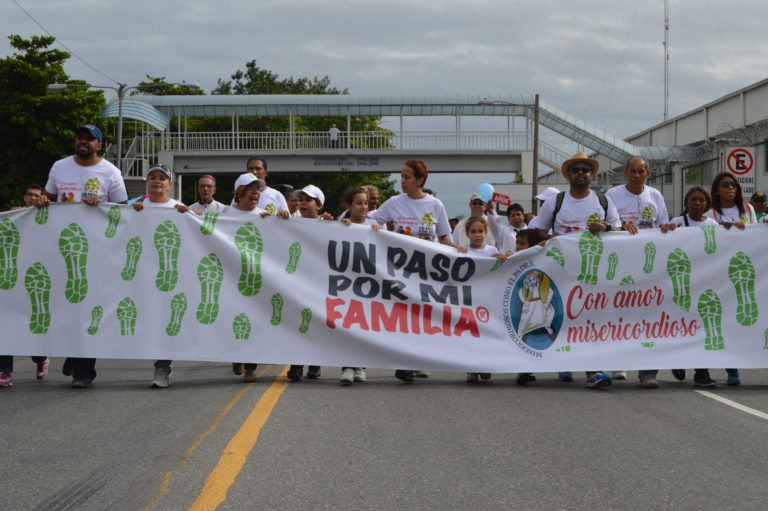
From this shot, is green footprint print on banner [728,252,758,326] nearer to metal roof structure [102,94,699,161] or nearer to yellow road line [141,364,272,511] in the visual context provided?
yellow road line [141,364,272,511]

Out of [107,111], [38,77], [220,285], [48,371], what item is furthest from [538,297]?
[38,77]

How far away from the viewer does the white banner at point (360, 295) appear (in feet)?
29.5

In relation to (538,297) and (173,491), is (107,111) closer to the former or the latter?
(538,297)

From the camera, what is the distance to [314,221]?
9516 mm

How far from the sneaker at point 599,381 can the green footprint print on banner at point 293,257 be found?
2933 millimetres

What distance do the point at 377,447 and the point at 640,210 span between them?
5103 mm

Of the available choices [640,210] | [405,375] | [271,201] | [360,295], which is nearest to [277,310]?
[360,295]

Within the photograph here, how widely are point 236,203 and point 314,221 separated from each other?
3.74ft

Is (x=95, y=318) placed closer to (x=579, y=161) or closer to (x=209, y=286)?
(x=209, y=286)

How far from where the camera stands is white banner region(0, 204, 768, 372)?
8992 millimetres

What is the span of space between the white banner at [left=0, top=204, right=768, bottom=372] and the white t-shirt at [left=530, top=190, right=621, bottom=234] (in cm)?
16

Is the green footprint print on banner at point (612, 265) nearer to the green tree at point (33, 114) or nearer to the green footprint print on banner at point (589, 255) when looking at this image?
the green footprint print on banner at point (589, 255)

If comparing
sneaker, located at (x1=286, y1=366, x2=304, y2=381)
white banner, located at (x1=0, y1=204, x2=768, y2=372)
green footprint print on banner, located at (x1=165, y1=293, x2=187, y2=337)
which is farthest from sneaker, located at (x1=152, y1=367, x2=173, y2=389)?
sneaker, located at (x1=286, y1=366, x2=304, y2=381)

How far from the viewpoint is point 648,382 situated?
9156mm
